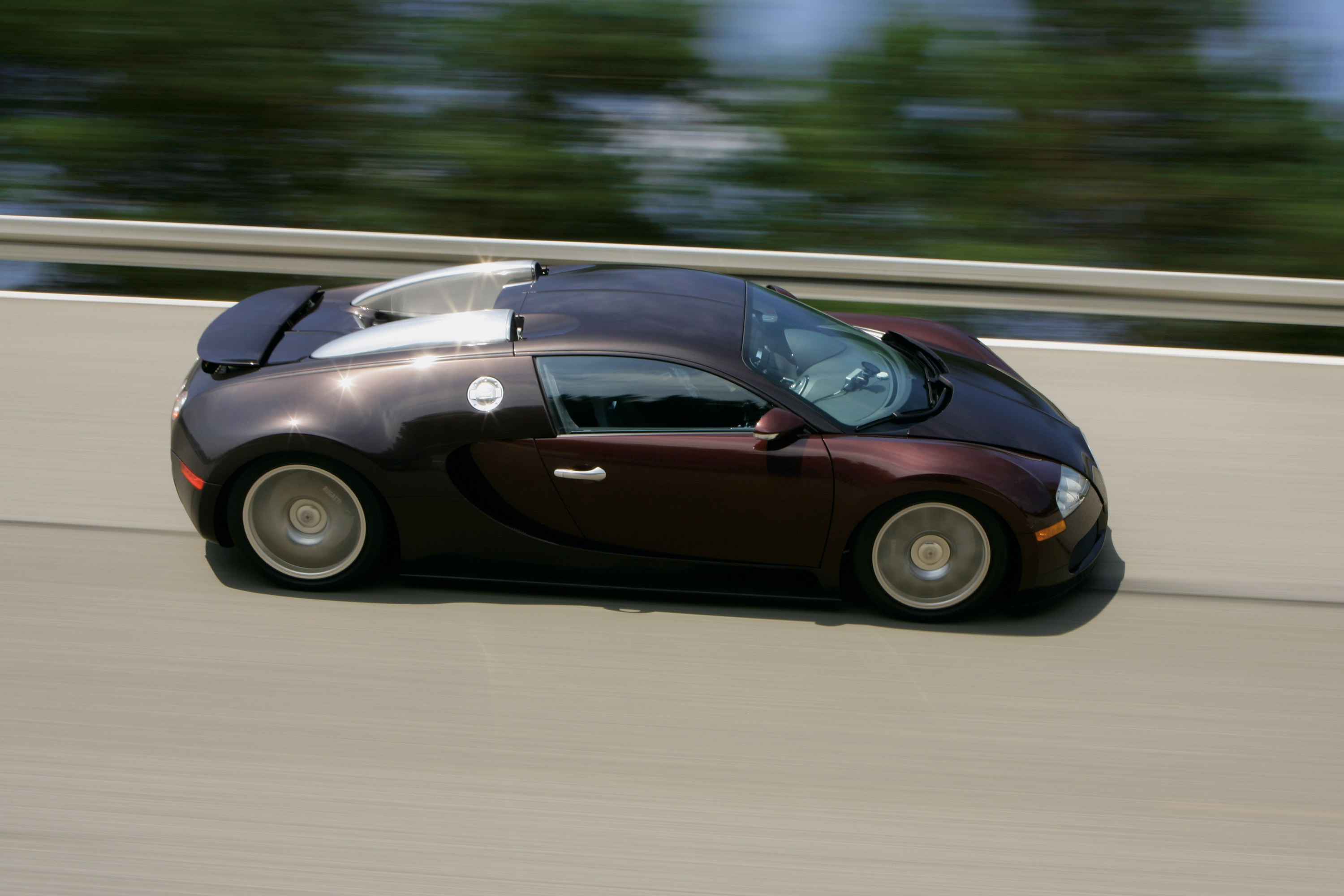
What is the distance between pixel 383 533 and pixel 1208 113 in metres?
9.59

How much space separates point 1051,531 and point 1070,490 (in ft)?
0.67

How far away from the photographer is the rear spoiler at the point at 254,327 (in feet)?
14.6

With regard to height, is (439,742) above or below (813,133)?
below

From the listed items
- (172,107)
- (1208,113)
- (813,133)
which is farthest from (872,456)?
(172,107)

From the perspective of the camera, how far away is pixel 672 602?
14.3 ft

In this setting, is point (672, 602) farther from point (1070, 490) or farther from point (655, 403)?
point (1070, 490)

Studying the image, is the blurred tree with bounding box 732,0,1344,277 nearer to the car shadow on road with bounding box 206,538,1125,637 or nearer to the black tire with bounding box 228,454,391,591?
the car shadow on road with bounding box 206,538,1125,637

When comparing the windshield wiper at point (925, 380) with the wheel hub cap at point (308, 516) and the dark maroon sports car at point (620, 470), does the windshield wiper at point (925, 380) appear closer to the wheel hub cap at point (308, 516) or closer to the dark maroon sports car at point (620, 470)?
the dark maroon sports car at point (620, 470)

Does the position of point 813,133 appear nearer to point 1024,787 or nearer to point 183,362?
point 183,362

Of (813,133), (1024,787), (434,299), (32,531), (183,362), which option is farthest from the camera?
(813,133)

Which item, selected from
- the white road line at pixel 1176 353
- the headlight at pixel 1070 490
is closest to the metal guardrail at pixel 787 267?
the white road line at pixel 1176 353

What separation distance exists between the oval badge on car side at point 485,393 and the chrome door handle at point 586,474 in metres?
0.34

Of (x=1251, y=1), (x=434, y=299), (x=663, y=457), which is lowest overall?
(x=663, y=457)

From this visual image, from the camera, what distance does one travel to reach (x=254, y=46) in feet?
35.5
